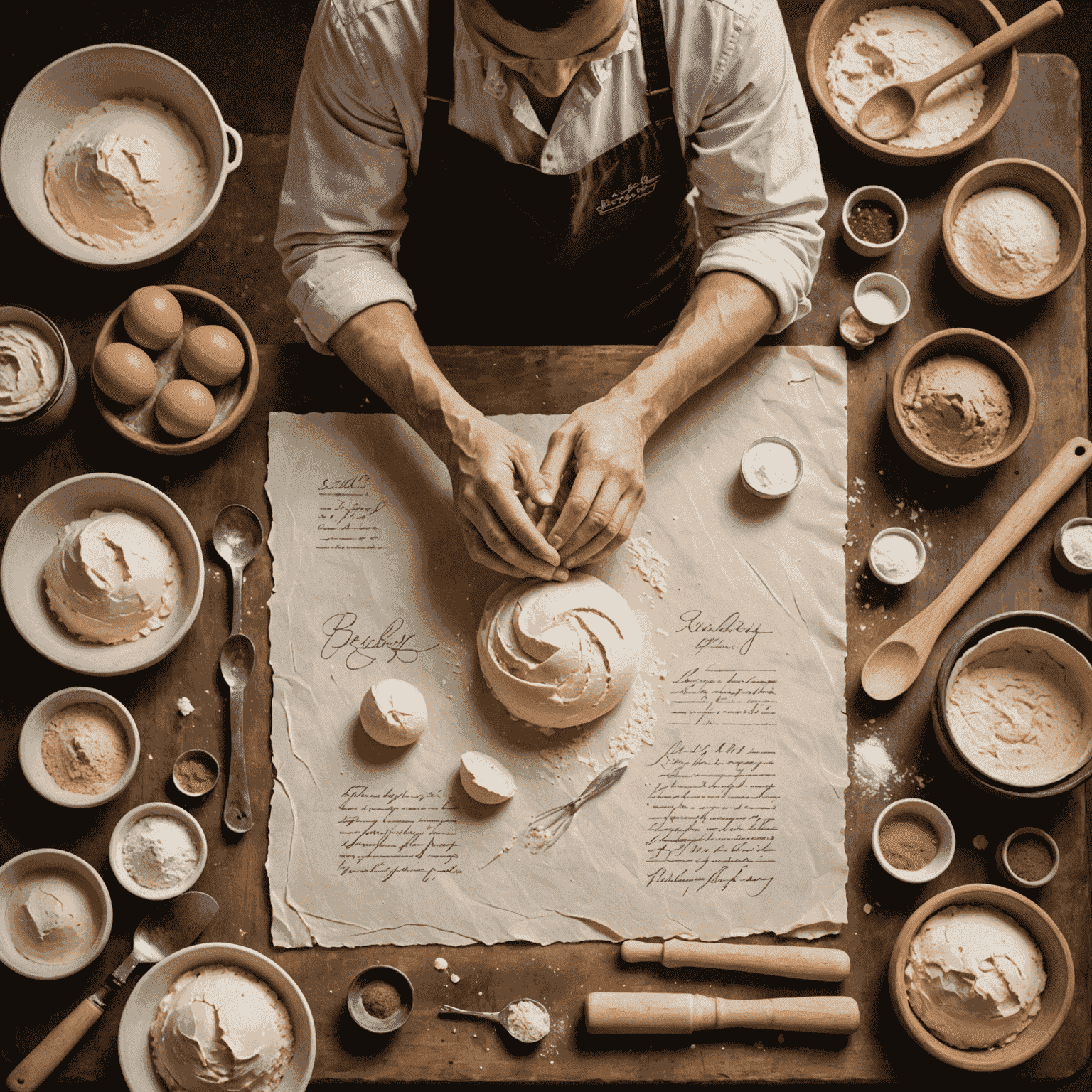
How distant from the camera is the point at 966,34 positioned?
212 cm

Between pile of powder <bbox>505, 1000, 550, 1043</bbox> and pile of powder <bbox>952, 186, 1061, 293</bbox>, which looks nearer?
pile of powder <bbox>505, 1000, 550, 1043</bbox>

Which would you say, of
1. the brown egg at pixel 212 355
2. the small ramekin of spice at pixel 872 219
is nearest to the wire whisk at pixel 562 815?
the brown egg at pixel 212 355

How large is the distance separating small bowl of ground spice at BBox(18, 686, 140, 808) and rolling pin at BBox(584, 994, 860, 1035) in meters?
0.98

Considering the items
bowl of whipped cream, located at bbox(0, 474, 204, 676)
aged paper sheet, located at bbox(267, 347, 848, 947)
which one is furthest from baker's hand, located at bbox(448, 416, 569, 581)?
bowl of whipped cream, located at bbox(0, 474, 204, 676)

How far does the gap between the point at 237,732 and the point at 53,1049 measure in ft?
1.99

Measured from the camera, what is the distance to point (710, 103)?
1749 millimetres

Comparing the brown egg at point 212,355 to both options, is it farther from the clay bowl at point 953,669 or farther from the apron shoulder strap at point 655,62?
the clay bowl at point 953,669

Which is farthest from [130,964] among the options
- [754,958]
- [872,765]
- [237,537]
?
[872,765]

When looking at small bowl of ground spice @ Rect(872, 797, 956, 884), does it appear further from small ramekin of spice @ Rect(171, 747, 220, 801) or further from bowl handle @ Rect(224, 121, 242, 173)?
bowl handle @ Rect(224, 121, 242, 173)

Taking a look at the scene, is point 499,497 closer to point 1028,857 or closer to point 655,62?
point 655,62

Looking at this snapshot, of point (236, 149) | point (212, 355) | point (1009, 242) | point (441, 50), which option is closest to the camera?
point (441, 50)

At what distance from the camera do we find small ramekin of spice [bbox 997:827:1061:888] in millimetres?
1791

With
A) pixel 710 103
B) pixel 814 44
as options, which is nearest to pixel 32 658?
pixel 710 103

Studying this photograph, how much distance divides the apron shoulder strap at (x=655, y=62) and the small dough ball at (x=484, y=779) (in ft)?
4.07
